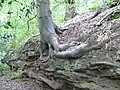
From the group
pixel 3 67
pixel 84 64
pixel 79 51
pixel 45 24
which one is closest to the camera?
pixel 84 64

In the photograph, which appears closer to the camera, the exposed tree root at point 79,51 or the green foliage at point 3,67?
Result: the exposed tree root at point 79,51

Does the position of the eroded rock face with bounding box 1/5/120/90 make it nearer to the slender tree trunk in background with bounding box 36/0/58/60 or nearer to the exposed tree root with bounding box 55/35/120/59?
the exposed tree root with bounding box 55/35/120/59

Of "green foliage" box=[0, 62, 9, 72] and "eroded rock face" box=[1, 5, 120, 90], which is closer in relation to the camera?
"eroded rock face" box=[1, 5, 120, 90]

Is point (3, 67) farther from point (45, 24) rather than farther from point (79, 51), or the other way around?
point (79, 51)

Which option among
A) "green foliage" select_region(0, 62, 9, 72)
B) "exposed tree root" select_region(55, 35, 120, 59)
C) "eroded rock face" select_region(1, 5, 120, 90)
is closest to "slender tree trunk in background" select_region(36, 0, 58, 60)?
"eroded rock face" select_region(1, 5, 120, 90)

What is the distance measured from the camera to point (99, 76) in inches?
184

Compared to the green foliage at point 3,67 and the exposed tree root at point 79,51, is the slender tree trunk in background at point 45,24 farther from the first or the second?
the green foliage at point 3,67

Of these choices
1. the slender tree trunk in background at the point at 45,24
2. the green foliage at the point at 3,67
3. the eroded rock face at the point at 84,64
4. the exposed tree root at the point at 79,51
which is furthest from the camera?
the green foliage at the point at 3,67

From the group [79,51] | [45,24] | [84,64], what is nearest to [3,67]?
[45,24]

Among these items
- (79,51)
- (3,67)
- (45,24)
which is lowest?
(3,67)

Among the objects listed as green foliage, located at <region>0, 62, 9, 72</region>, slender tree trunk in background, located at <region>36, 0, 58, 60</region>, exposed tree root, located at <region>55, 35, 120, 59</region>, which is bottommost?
green foliage, located at <region>0, 62, 9, 72</region>

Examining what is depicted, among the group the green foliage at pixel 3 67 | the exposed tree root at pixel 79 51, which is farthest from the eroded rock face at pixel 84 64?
the green foliage at pixel 3 67

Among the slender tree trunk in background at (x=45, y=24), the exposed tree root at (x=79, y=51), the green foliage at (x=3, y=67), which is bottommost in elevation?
the green foliage at (x=3, y=67)

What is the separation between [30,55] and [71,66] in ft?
6.66
